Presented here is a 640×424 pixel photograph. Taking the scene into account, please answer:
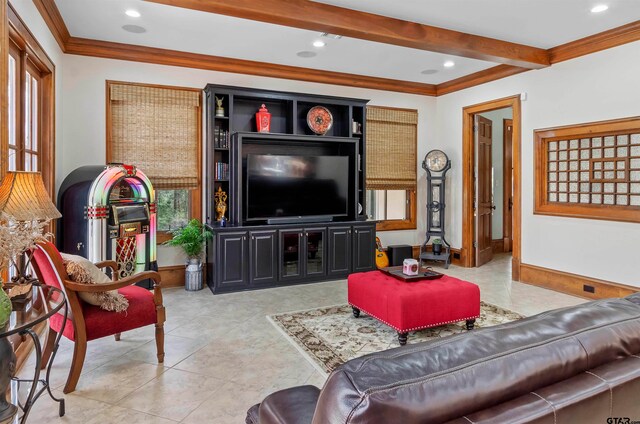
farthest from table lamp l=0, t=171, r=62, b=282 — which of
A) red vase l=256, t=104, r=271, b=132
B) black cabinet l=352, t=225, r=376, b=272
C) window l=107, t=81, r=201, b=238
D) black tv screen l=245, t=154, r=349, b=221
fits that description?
black cabinet l=352, t=225, r=376, b=272

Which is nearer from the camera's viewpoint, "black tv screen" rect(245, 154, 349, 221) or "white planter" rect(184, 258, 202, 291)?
"white planter" rect(184, 258, 202, 291)

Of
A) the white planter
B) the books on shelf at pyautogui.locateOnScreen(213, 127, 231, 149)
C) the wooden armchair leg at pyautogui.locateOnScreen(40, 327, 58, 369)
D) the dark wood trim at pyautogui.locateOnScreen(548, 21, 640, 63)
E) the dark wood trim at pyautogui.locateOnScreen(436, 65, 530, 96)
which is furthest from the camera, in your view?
the dark wood trim at pyautogui.locateOnScreen(436, 65, 530, 96)

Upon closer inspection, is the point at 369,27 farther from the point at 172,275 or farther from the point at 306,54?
the point at 172,275

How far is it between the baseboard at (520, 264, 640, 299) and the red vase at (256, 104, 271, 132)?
380 cm

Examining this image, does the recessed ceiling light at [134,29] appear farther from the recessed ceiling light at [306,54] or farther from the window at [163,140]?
the recessed ceiling light at [306,54]

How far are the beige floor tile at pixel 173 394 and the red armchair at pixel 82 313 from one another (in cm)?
39

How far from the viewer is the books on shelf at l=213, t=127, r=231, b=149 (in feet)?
16.4

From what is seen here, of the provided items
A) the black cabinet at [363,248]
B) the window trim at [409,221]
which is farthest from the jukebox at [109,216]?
the window trim at [409,221]

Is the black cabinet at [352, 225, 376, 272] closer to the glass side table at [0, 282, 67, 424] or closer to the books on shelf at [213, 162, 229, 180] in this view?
the books on shelf at [213, 162, 229, 180]

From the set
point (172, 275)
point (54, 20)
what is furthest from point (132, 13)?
point (172, 275)

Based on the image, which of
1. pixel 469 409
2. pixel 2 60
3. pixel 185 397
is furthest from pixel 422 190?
pixel 469 409

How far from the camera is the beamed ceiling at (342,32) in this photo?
3.55m

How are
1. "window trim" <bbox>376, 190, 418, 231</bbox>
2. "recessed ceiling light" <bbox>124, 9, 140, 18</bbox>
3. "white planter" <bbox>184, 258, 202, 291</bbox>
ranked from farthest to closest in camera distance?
"window trim" <bbox>376, 190, 418, 231</bbox> < "white planter" <bbox>184, 258, 202, 291</bbox> < "recessed ceiling light" <bbox>124, 9, 140, 18</bbox>

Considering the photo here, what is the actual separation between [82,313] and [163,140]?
9.35 ft
